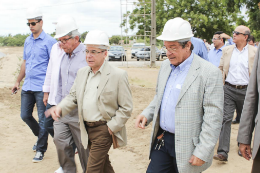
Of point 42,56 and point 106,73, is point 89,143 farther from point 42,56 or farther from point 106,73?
point 42,56

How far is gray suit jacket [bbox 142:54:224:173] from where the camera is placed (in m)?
2.63

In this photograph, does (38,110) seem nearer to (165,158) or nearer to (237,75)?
(165,158)

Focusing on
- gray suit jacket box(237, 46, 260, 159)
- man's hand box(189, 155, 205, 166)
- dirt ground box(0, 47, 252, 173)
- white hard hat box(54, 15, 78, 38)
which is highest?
white hard hat box(54, 15, 78, 38)

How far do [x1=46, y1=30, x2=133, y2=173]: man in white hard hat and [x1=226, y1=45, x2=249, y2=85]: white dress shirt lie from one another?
8.01ft

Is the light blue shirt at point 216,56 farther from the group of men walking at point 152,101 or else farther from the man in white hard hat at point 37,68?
the man in white hard hat at point 37,68

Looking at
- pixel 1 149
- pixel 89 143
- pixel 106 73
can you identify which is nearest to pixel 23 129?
pixel 1 149

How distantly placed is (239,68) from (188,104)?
2.95 metres

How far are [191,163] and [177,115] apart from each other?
→ 432 mm

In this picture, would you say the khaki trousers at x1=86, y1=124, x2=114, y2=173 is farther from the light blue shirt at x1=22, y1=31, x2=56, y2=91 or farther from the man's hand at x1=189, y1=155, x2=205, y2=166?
the light blue shirt at x1=22, y1=31, x2=56, y2=91

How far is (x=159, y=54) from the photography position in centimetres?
3077

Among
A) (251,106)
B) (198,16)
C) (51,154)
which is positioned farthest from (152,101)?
(198,16)

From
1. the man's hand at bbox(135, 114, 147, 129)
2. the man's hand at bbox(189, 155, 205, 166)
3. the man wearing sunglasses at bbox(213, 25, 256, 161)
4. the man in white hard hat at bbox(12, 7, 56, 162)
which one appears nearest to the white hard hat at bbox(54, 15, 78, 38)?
the man in white hard hat at bbox(12, 7, 56, 162)

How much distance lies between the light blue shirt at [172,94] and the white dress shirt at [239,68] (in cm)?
267

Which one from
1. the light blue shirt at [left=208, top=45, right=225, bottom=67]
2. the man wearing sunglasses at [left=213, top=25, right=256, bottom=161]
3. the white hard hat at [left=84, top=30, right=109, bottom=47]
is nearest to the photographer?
the white hard hat at [left=84, top=30, right=109, bottom=47]
